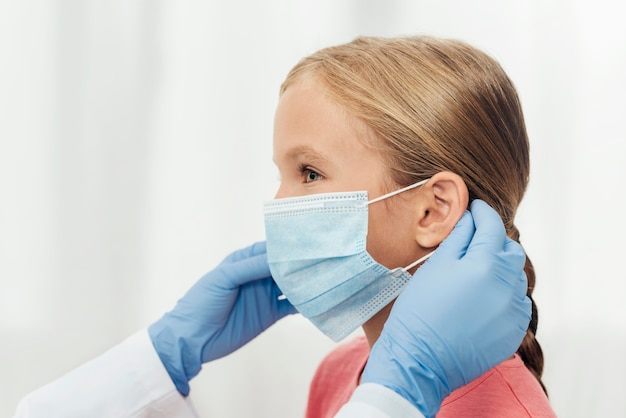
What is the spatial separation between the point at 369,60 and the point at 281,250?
1.24 ft

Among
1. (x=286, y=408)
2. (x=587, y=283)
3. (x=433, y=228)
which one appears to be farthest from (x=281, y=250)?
(x=587, y=283)

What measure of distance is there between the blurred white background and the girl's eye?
61 cm

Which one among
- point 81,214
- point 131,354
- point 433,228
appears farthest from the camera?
point 81,214

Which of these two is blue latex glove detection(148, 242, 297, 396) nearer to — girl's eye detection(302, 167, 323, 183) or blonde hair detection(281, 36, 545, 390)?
girl's eye detection(302, 167, 323, 183)

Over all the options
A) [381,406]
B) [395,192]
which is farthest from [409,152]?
[381,406]

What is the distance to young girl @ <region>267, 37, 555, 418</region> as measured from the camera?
1.19 m

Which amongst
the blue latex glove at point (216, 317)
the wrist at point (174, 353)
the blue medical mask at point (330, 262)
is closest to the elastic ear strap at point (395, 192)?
the blue medical mask at point (330, 262)

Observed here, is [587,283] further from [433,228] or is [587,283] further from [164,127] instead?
[164,127]

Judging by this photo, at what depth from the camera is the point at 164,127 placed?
185 centimetres

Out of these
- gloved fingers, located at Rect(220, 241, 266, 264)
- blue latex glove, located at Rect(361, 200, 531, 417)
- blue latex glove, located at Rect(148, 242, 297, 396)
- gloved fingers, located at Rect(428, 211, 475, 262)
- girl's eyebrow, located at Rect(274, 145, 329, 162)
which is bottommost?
blue latex glove, located at Rect(148, 242, 297, 396)

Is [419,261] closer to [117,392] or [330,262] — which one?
[330,262]

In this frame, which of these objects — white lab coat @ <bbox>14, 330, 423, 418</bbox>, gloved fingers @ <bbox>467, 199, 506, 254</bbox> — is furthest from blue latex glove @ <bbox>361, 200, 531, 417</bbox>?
white lab coat @ <bbox>14, 330, 423, 418</bbox>

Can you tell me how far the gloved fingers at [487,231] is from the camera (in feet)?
3.51

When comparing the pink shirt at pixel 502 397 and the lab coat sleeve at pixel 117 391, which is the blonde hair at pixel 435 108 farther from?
the lab coat sleeve at pixel 117 391
